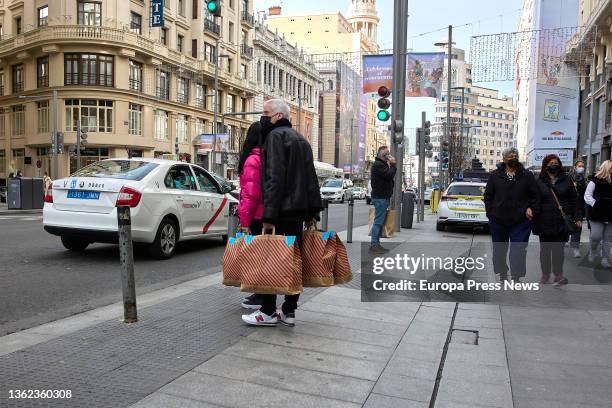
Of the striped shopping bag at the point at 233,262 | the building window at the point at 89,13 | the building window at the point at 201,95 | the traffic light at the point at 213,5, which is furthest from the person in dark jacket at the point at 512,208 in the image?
the building window at the point at 201,95

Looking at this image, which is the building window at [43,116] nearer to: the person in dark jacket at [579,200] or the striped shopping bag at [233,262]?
the person in dark jacket at [579,200]

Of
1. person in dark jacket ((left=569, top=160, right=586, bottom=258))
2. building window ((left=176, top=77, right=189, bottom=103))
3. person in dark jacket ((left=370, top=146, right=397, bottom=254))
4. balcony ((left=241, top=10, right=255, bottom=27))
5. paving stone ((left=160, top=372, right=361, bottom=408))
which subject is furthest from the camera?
balcony ((left=241, top=10, right=255, bottom=27))

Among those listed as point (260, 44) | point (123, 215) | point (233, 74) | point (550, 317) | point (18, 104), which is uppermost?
point (260, 44)

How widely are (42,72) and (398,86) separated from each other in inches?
1276

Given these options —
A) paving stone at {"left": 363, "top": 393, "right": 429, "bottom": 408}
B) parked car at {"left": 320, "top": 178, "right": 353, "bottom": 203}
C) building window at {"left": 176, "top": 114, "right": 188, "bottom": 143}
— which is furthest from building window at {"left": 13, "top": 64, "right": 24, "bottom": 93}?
paving stone at {"left": 363, "top": 393, "right": 429, "bottom": 408}

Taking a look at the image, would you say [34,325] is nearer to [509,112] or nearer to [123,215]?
[123,215]

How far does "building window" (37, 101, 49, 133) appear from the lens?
37.6 m

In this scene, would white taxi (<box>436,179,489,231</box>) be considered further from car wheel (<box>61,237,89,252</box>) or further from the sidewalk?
car wheel (<box>61,237,89,252</box>)

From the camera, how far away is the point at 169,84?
41.7m

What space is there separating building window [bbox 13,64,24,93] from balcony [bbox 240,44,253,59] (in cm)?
2034

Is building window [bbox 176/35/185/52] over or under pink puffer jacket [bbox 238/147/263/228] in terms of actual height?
over

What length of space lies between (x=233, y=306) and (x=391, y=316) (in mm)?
1587

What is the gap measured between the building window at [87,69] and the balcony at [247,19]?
20256mm

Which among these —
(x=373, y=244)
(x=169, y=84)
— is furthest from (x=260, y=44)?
(x=373, y=244)
